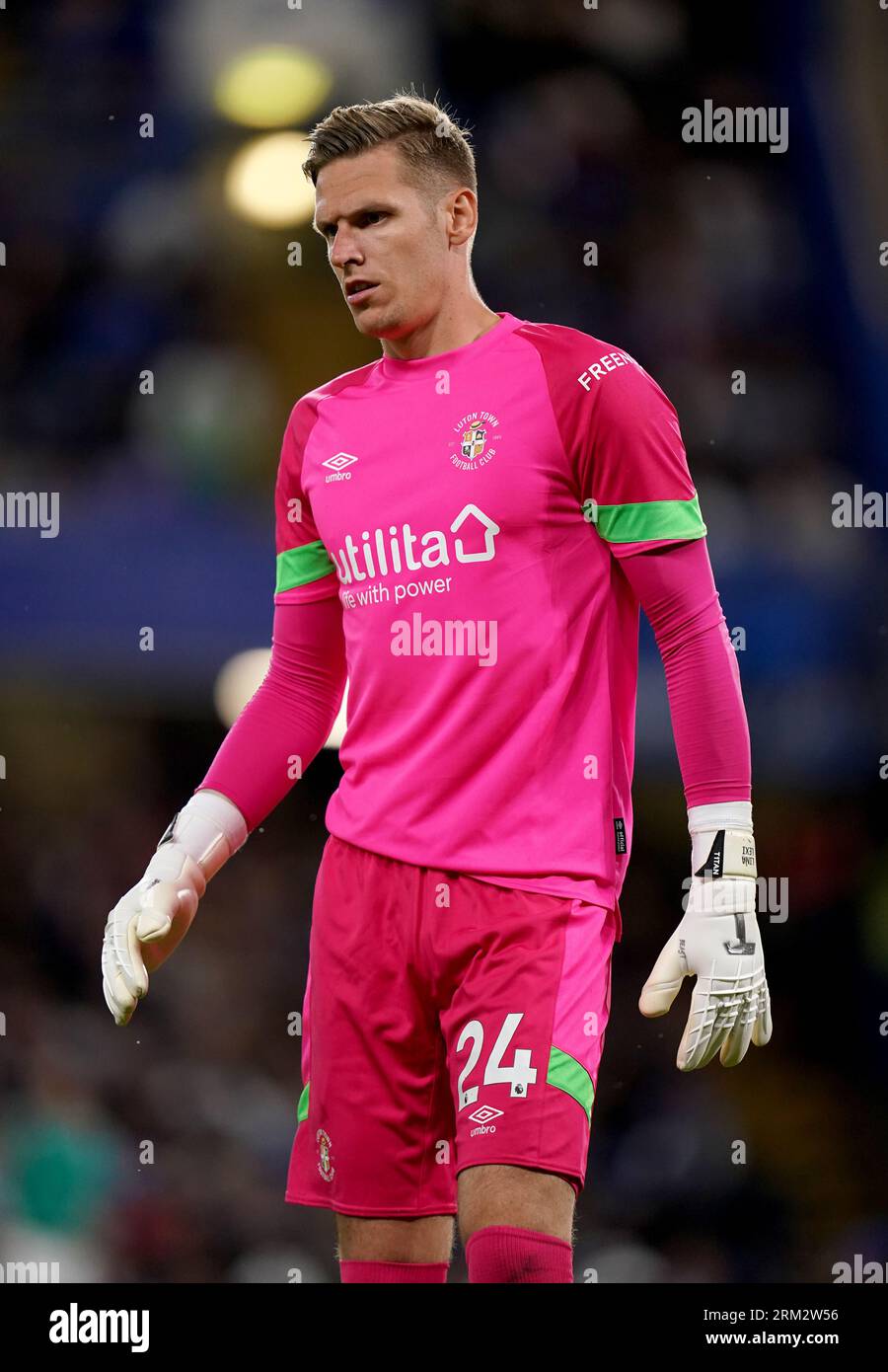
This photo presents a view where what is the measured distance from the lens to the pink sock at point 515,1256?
5.90ft

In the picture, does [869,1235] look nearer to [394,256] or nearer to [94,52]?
[394,256]

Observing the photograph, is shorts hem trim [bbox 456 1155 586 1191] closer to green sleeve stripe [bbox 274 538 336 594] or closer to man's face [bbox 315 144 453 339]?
green sleeve stripe [bbox 274 538 336 594]

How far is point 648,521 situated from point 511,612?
0.20 m

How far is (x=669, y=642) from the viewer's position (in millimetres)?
2029

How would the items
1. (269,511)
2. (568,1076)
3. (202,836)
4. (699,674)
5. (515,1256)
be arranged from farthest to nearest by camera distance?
(269,511), (202,836), (699,674), (568,1076), (515,1256)

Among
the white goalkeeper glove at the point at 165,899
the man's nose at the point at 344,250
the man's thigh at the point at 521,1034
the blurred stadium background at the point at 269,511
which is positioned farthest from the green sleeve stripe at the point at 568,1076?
the blurred stadium background at the point at 269,511

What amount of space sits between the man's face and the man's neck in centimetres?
2

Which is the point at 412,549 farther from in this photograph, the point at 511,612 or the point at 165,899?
the point at 165,899

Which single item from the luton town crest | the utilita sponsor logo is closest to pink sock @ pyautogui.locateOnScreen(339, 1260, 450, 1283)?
the utilita sponsor logo

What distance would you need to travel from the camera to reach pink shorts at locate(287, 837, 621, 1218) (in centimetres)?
189

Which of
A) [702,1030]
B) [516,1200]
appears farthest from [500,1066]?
[702,1030]

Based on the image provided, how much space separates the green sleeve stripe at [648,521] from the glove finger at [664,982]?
Result: 48 centimetres

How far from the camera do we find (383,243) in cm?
215

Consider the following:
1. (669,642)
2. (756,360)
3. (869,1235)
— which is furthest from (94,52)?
(869,1235)
